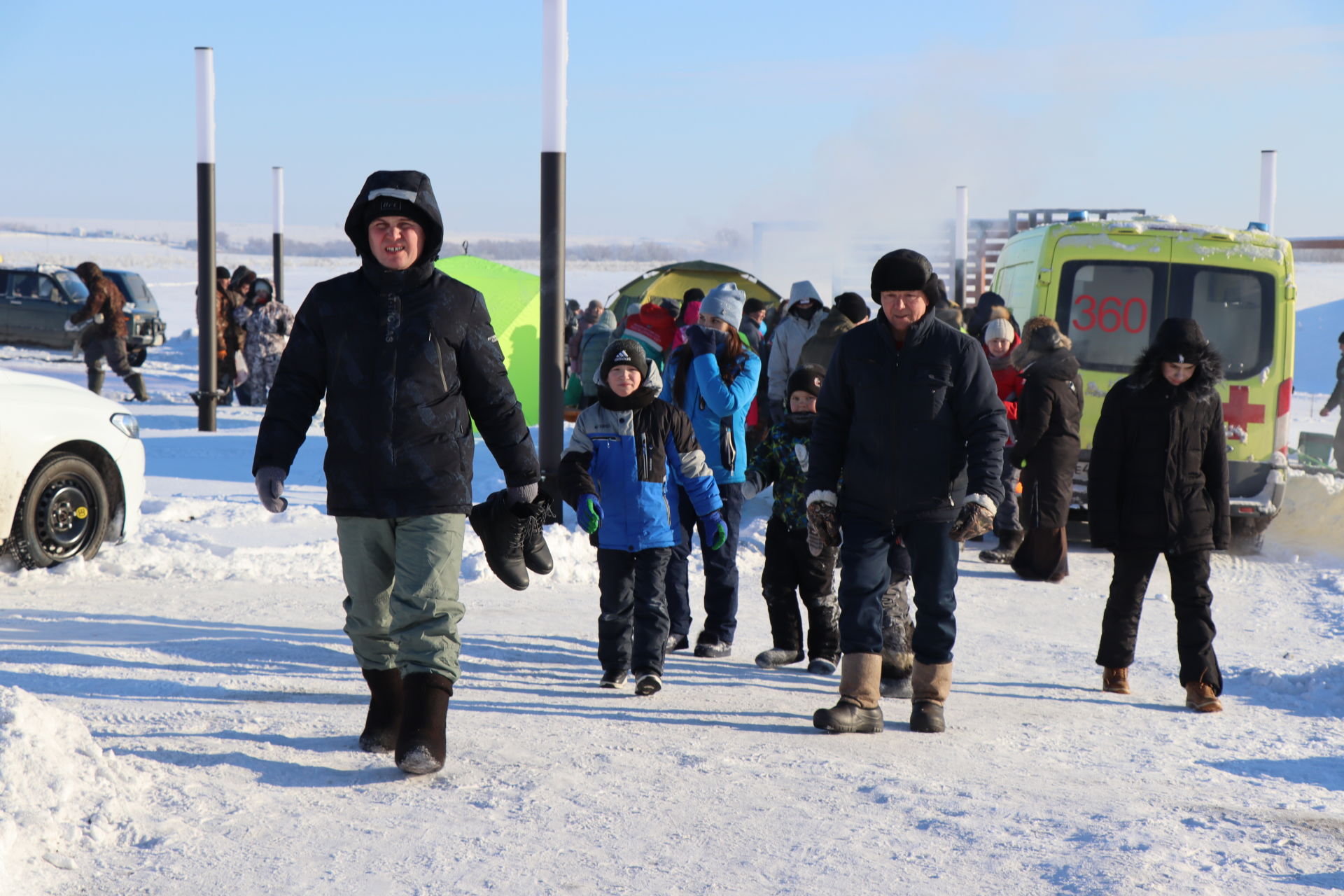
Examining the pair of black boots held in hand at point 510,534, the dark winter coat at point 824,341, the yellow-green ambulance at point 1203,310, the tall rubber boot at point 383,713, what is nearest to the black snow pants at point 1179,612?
the pair of black boots held in hand at point 510,534

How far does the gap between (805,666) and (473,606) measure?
1.95 metres

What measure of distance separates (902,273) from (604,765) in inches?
78.2

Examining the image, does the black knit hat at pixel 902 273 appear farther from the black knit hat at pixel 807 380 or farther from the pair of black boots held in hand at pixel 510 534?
the pair of black boots held in hand at pixel 510 534

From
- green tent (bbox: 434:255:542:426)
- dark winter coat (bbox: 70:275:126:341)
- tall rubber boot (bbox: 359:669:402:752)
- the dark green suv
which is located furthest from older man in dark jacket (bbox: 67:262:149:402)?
tall rubber boot (bbox: 359:669:402:752)

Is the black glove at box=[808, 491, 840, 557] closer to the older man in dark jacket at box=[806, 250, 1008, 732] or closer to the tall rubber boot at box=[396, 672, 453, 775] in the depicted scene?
the older man in dark jacket at box=[806, 250, 1008, 732]

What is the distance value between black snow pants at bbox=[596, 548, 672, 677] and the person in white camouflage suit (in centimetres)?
1175

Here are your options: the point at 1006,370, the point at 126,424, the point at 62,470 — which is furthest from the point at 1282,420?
the point at 62,470

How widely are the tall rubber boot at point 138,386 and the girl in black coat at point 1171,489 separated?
1378 cm

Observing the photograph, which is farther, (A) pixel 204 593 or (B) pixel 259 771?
(A) pixel 204 593

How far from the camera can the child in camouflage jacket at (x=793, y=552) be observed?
577 cm

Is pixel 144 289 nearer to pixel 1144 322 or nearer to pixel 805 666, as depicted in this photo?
pixel 1144 322

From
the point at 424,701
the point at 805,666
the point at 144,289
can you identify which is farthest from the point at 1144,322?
the point at 144,289

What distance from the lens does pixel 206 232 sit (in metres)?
12.7

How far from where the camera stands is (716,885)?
3.21 metres
